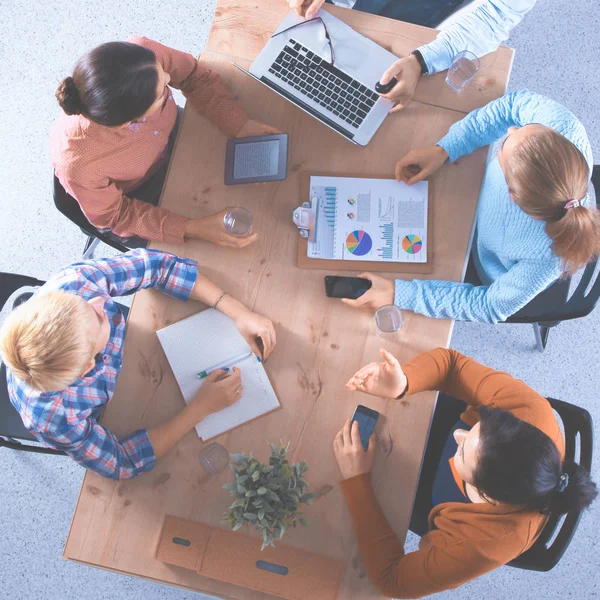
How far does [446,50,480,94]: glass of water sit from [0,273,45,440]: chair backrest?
1362 millimetres

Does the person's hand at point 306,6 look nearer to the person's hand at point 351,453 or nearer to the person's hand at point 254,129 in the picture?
the person's hand at point 254,129

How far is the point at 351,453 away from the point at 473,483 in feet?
0.92

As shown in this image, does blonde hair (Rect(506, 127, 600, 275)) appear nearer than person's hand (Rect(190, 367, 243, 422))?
Yes

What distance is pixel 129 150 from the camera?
1.49m

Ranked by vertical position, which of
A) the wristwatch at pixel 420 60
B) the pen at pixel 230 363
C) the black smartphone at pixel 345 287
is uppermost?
the wristwatch at pixel 420 60

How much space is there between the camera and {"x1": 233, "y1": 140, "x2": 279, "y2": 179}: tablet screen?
147 centimetres

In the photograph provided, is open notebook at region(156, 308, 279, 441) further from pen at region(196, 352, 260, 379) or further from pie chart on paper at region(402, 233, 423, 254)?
pie chart on paper at region(402, 233, 423, 254)

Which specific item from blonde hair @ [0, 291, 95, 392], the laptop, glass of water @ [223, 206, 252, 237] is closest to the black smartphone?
glass of water @ [223, 206, 252, 237]

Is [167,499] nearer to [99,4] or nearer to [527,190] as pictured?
[527,190]

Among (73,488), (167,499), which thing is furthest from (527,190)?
(73,488)

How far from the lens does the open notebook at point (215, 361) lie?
53.8 inches

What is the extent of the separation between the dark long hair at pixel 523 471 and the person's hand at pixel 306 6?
45.3 inches

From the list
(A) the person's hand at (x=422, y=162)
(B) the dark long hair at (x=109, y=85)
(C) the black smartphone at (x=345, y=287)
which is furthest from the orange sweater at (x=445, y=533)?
(B) the dark long hair at (x=109, y=85)

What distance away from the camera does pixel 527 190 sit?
4.09 feet
